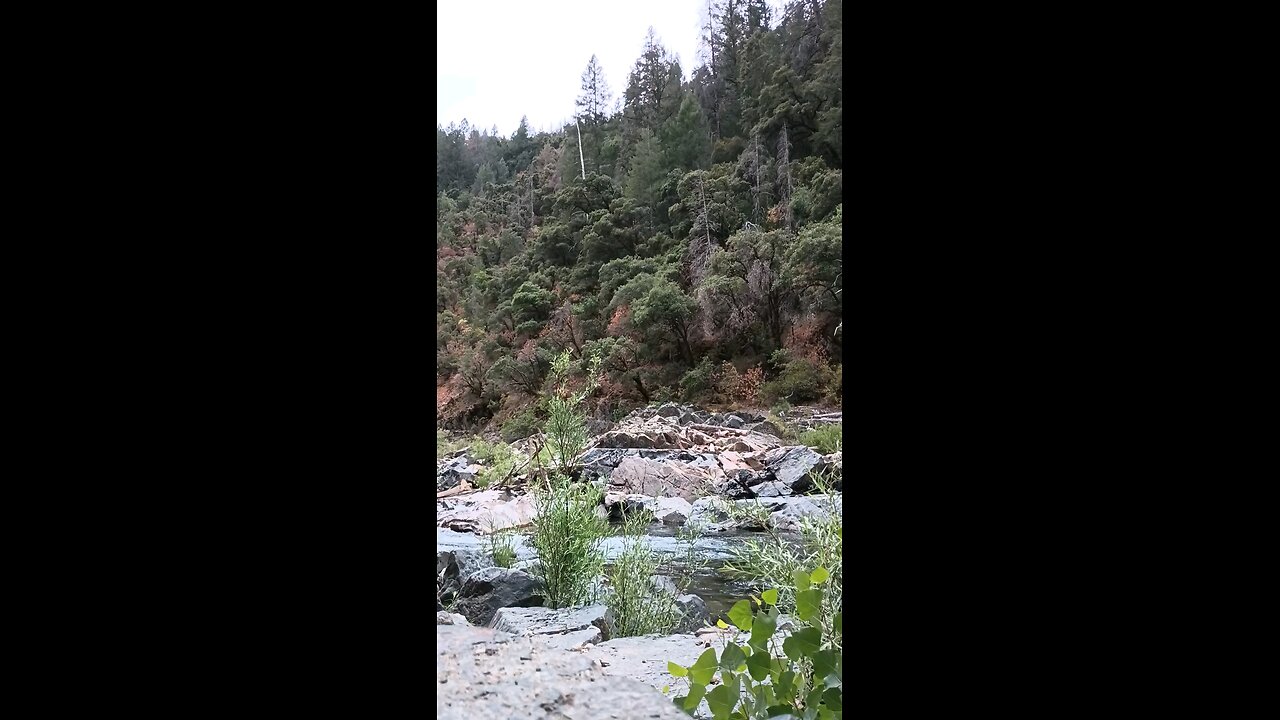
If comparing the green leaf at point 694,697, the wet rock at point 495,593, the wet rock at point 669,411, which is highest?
the wet rock at point 669,411

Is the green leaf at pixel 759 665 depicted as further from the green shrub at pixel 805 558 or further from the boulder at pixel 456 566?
the boulder at pixel 456 566

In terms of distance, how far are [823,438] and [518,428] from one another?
1.81 metres

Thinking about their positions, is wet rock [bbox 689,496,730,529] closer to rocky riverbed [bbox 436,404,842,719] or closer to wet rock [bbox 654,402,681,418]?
rocky riverbed [bbox 436,404,842,719]

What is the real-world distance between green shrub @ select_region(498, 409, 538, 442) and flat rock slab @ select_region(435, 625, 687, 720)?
10.7 feet

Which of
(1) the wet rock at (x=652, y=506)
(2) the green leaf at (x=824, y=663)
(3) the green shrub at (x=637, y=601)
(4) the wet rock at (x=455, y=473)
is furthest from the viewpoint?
(4) the wet rock at (x=455, y=473)

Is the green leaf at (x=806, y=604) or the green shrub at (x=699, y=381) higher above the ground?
the green shrub at (x=699, y=381)

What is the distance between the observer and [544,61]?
16.9 feet

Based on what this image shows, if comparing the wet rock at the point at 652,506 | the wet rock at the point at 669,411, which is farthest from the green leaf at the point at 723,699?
the wet rock at the point at 669,411

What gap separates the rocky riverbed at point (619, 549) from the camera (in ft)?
4.91

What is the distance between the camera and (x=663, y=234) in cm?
544

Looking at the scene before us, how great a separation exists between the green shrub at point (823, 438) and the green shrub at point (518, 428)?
159cm
